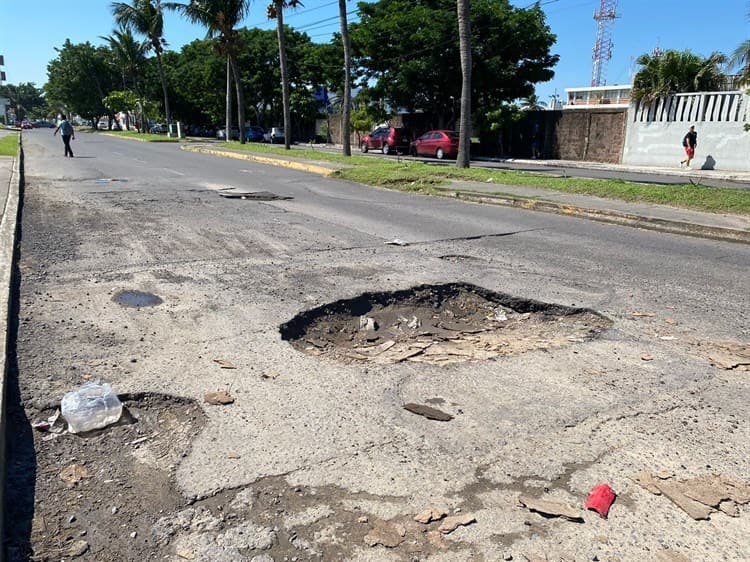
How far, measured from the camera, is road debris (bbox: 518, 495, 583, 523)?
250 centimetres

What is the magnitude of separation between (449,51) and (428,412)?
32075 mm

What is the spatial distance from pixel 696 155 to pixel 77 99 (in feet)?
259

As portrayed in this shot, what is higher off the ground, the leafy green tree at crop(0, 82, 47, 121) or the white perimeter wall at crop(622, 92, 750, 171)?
the leafy green tree at crop(0, 82, 47, 121)

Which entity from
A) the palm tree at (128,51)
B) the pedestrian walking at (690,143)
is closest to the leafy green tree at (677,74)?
the pedestrian walking at (690,143)

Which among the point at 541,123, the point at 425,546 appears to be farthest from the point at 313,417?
the point at 541,123

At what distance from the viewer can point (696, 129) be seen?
24859mm

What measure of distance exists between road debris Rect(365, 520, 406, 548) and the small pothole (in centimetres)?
355

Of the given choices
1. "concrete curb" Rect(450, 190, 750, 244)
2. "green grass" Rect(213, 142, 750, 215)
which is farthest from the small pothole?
"green grass" Rect(213, 142, 750, 215)

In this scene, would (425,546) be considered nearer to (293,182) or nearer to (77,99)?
(293,182)

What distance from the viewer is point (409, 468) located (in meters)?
2.84

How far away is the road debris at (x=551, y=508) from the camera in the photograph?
2500 mm

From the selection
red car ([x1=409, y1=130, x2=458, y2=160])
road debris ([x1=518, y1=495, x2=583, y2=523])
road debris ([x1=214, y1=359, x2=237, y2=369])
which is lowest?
road debris ([x1=518, y1=495, x2=583, y2=523])

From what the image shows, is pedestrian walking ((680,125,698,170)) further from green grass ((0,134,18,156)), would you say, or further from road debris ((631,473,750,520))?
green grass ((0,134,18,156))

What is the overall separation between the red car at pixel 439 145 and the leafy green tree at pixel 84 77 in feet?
200
